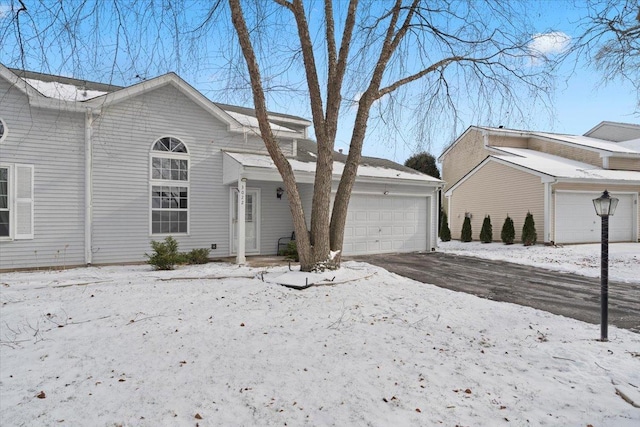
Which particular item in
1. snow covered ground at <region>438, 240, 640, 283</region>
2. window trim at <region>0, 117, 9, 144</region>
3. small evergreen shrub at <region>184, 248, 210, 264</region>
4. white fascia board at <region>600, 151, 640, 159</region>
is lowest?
snow covered ground at <region>438, 240, 640, 283</region>

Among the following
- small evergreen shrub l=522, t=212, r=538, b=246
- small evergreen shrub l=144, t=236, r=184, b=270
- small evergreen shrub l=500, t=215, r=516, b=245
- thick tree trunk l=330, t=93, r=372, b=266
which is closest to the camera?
thick tree trunk l=330, t=93, r=372, b=266

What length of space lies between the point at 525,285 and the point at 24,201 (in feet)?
38.1

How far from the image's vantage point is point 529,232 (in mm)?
15359

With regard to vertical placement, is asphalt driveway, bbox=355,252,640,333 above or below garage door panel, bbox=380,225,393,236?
below

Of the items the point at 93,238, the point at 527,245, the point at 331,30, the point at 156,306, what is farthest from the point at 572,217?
the point at 93,238

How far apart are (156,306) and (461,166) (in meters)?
22.9

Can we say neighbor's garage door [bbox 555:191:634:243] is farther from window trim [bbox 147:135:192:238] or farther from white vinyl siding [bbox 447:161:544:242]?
window trim [bbox 147:135:192:238]

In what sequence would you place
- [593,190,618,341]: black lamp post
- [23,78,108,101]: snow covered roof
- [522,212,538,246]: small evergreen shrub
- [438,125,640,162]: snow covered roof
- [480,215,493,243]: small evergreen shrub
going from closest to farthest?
1. [593,190,618,341]: black lamp post
2. [23,78,108,101]: snow covered roof
3. [522,212,538,246]: small evergreen shrub
4. [480,215,493,243]: small evergreen shrub
5. [438,125,640,162]: snow covered roof

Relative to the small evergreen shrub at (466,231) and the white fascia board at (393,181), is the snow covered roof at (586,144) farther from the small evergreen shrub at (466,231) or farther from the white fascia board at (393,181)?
the small evergreen shrub at (466,231)

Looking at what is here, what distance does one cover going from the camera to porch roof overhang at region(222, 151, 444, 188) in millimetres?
10008

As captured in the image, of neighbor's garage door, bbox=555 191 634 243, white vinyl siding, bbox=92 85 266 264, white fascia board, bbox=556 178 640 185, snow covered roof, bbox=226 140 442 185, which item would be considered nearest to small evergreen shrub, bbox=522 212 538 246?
neighbor's garage door, bbox=555 191 634 243

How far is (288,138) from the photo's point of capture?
1231cm

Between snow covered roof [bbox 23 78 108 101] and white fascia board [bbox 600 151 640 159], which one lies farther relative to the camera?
white fascia board [bbox 600 151 640 159]

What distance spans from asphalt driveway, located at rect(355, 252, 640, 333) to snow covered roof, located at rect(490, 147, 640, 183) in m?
6.54
